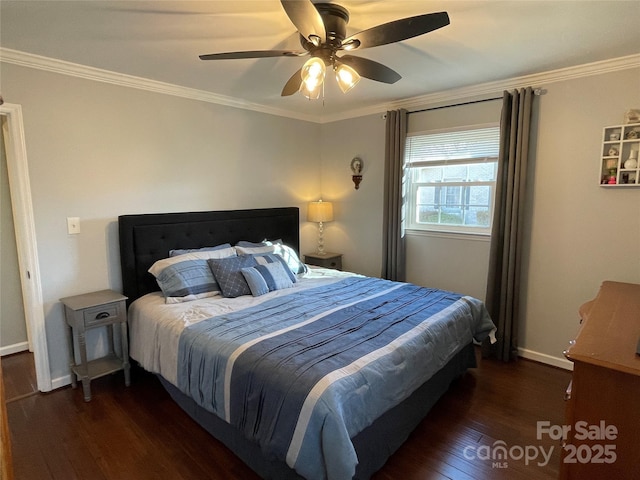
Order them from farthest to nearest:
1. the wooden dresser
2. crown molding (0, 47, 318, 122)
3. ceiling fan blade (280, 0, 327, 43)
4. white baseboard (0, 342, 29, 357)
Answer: white baseboard (0, 342, 29, 357) → crown molding (0, 47, 318, 122) → ceiling fan blade (280, 0, 327, 43) → the wooden dresser

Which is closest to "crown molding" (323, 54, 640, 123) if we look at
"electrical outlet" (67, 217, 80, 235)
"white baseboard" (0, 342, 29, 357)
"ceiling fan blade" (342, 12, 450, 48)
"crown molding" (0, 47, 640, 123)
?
"crown molding" (0, 47, 640, 123)

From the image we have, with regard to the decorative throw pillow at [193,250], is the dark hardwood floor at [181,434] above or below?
below

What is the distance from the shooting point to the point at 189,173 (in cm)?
333

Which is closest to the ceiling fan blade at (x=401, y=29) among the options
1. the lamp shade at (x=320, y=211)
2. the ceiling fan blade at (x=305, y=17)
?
the ceiling fan blade at (x=305, y=17)

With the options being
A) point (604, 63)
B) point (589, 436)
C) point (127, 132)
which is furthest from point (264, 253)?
point (604, 63)

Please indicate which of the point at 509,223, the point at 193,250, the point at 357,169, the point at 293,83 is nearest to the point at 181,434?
the point at 193,250

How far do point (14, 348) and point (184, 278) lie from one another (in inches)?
81.2

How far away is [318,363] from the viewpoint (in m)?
1.73

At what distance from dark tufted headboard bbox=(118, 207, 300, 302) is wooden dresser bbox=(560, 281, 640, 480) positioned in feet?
9.63

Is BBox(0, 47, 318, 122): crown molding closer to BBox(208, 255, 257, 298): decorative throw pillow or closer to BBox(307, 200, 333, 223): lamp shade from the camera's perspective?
BBox(307, 200, 333, 223): lamp shade

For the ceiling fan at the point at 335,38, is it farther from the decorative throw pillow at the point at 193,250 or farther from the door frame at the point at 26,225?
the decorative throw pillow at the point at 193,250

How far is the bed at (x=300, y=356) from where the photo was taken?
5.11 ft

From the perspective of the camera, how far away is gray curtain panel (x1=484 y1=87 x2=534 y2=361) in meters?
2.98

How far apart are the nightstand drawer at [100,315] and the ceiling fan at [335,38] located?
6.29ft
